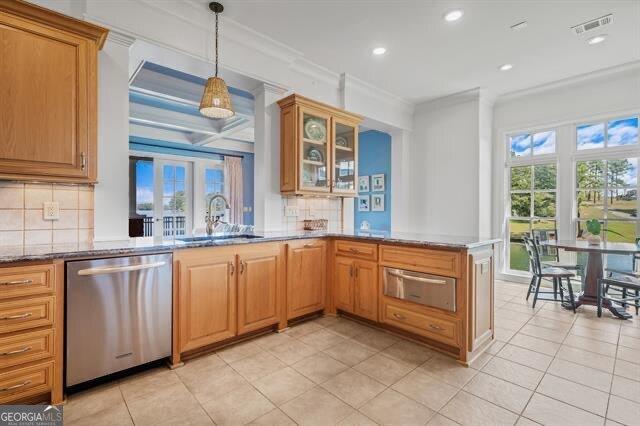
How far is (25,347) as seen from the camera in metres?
1.66

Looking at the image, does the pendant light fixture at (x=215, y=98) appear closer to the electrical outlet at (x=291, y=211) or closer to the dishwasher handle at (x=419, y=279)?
the electrical outlet at (x=291, y=211)

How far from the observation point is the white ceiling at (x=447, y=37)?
2674 mm

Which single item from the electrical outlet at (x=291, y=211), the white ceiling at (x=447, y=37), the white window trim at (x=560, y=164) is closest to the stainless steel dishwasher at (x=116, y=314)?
the electrical outlet at (x=291, y=211)

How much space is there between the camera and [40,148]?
1.88m

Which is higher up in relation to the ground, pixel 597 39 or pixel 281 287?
pixel 597 39

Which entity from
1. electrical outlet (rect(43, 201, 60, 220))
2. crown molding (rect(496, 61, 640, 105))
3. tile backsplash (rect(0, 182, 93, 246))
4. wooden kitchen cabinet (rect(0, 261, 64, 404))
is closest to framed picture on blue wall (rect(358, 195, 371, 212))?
crown molding (rect(496, 61, 640, 105))

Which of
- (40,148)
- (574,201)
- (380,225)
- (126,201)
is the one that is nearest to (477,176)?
(574,201)

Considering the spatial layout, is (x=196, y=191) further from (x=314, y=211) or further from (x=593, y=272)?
(x=593, y=272)

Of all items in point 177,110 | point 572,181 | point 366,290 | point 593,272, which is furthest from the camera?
point 177,110

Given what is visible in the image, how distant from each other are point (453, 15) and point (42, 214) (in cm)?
358

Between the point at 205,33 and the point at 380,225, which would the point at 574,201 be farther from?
the point at 205,33

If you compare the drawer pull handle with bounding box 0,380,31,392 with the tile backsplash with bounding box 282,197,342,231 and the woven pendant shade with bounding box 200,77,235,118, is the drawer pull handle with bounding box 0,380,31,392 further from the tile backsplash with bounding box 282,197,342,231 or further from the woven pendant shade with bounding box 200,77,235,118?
the tile backsplash with bounding box 282,197,342,231

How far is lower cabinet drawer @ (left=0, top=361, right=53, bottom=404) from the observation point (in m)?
1.61

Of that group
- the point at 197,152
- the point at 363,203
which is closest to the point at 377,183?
the point at 363,203
